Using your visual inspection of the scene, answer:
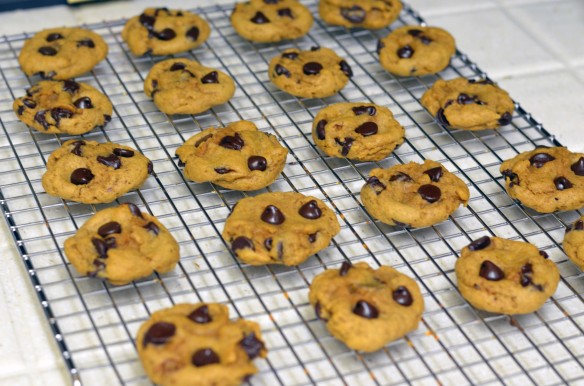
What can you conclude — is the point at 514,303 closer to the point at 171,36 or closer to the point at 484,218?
the point at 484,218

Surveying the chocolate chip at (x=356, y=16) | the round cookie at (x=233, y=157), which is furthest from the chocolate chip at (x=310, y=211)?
the chocolate chip at (x=356, y=16)

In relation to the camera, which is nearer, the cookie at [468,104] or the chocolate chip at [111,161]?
the chocolate chip at [111,161]

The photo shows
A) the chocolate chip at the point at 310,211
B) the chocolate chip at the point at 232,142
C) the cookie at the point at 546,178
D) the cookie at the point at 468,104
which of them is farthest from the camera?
the cookie at the point at 468,104

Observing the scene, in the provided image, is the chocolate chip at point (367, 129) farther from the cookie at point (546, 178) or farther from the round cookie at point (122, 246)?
the round cookie at point (122, 246)

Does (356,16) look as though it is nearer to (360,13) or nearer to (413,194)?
(360,13)

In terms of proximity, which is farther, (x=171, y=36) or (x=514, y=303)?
(x=171, y=36)

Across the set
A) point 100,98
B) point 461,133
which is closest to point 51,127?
point 100,98

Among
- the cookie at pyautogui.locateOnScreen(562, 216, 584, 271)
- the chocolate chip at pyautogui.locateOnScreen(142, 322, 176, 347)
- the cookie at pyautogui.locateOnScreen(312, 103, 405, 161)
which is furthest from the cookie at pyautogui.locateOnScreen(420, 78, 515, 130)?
the chocolate chip at pyautogui.locateOnScreen(142, 322, 176, 347)

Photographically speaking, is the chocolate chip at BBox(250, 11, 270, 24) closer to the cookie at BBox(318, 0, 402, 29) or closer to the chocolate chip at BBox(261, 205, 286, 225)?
the cookie at BBox(318, 0, 402, 29)
